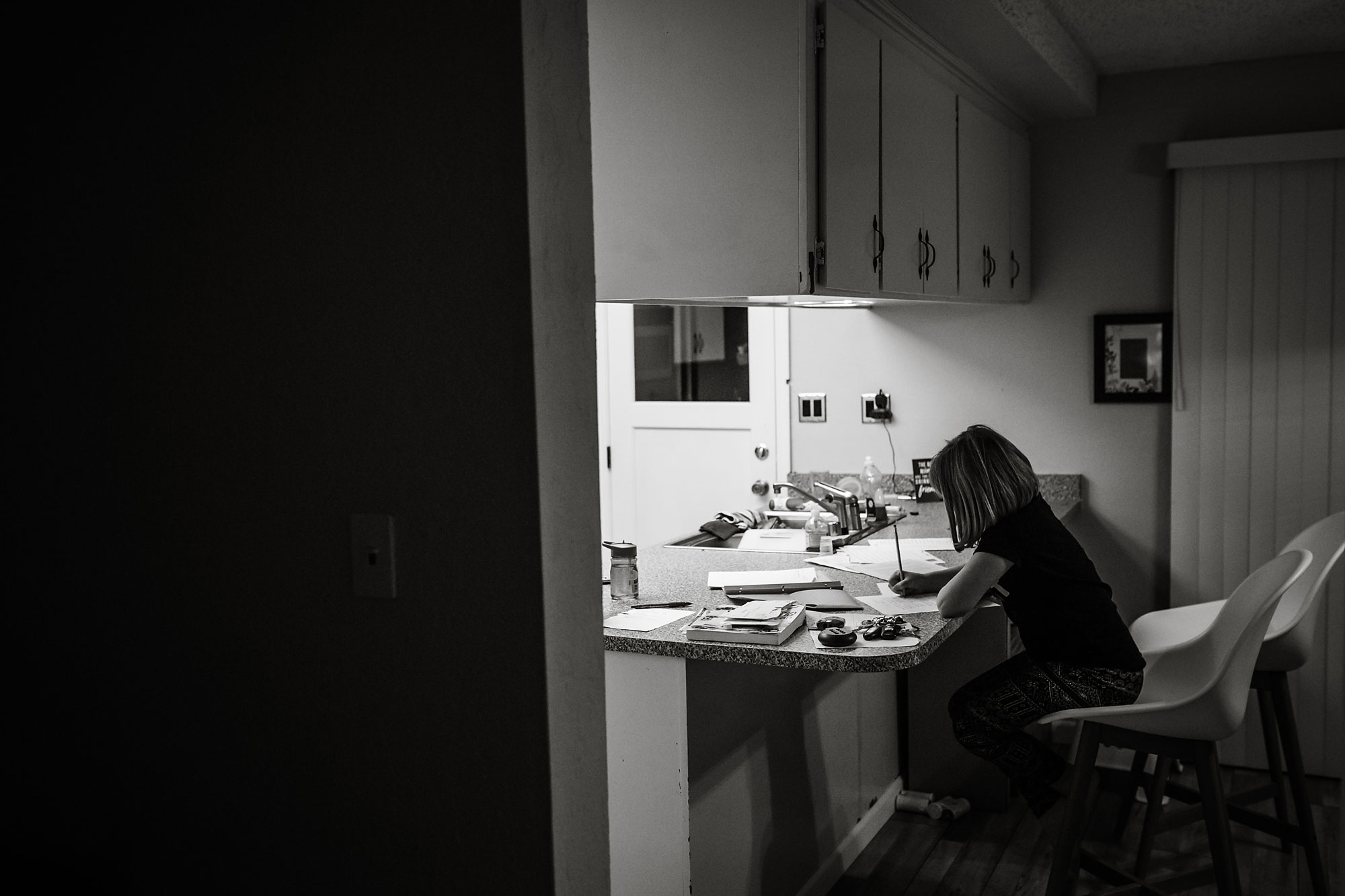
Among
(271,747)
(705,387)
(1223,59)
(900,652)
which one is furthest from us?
(705,387)

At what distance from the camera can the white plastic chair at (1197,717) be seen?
7.80ft

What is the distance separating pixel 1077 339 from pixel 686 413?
1.50m

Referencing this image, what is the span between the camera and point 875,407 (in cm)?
436

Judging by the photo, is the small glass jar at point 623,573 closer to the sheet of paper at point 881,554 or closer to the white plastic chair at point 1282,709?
the sheet of paper at point 881,554

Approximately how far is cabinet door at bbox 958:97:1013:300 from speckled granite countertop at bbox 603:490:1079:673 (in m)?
0.79

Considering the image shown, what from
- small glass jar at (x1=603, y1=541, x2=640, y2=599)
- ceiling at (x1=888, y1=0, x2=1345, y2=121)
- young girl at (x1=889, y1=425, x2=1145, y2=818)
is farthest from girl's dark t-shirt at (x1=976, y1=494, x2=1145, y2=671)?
ceiling at (x1=888, y1=0, x2=1345, y2=121)

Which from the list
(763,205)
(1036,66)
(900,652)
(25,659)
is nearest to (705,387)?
(1036,66)

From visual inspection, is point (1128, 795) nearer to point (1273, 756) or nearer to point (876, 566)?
point (1273, 756)

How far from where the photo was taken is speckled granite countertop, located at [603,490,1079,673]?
7.09ft

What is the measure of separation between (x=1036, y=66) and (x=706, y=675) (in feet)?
6.92

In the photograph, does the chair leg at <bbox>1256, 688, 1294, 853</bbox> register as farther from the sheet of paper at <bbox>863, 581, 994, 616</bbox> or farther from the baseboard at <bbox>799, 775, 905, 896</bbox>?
the baseboard at <bbox>799, 775, 905, 896</bbox>

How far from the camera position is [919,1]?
9.25ft

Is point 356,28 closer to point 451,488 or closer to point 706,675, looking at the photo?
point 451,488

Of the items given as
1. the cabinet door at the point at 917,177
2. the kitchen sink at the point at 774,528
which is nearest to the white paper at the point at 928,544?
the kitchen sink at the point at 774,528
